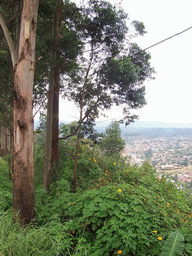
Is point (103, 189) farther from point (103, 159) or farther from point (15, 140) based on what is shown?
point (103, 159)

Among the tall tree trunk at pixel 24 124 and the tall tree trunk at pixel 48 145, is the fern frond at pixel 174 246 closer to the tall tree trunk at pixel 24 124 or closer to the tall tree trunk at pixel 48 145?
the tall tree trunk at pixel 24 124

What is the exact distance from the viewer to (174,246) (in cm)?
193

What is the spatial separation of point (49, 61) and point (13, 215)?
348 centimetres

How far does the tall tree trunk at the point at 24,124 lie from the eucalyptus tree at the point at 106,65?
158cm

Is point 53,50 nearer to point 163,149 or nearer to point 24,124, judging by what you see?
point 24,124

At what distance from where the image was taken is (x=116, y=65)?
469 cm

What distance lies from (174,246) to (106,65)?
4429 millimetres

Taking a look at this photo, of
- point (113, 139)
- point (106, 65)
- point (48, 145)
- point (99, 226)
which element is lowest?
point (99, 226)

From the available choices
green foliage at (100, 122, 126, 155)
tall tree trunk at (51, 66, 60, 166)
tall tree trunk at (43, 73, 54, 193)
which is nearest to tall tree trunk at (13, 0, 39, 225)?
tall tree trunk at (43, 73, 54, 193)

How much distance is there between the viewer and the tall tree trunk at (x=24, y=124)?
2.81m

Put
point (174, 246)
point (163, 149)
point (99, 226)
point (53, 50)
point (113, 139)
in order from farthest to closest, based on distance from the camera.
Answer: point (113, 139), point (163, 149), point (53, 50), point (99, 226), point (174, 246)

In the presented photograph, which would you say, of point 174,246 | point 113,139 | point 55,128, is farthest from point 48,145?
point 113,139

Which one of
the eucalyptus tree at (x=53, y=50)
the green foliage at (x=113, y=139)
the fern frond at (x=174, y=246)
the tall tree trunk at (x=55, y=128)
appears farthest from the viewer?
the green foliage at (x=113, y=139)

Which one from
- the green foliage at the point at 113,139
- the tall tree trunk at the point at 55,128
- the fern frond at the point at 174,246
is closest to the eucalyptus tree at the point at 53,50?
the tall tree trunk at the point at 55,128
